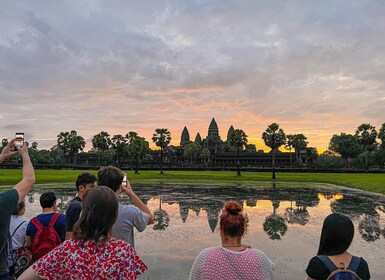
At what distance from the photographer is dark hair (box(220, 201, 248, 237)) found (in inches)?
142

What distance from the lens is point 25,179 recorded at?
356 cm

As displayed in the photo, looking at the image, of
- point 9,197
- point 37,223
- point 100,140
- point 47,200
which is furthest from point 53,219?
point 100,140

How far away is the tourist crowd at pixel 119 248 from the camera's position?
2.88 meters

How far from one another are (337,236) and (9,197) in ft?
9.97

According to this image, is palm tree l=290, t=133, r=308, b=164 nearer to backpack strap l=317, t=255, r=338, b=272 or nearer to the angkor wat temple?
the angkor wat temple

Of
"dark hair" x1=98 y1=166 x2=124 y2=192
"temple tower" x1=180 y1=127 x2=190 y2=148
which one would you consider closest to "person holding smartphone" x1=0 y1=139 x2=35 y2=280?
"dark hair" x1=98 y1=166 x2=124 y2=192

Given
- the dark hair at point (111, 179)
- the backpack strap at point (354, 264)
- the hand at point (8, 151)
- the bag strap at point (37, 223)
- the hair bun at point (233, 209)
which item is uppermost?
the hand at point (8, 151)

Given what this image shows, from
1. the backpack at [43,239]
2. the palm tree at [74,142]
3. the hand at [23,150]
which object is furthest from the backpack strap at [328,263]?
the palm tree at [74,142]

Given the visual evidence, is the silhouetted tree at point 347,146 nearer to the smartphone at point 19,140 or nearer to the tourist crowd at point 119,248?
the tourist crowd at point 119,248

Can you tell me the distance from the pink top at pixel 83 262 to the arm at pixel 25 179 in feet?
2.78

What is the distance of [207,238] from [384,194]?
25014 mm

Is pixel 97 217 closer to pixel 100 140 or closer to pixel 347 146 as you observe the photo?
pixel 100 140

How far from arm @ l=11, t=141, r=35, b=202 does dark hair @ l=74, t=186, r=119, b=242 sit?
0.83m

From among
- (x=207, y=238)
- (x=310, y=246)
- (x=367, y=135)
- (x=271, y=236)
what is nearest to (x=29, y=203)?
(x=207, y=238)
